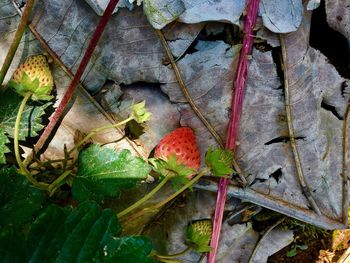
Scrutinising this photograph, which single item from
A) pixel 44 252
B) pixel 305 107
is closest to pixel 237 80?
pixel 305 107

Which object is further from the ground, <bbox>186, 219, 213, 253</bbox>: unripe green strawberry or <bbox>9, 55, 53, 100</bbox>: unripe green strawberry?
<bbox>9, 55, 53, 100</bbox>: unripe green strawberry

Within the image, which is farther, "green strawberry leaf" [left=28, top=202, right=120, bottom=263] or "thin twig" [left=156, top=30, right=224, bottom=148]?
"thin twig" [left=156, top=30, right=224, bottom=148]

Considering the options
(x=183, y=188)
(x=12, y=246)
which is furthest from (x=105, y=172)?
(x=12, y=246)

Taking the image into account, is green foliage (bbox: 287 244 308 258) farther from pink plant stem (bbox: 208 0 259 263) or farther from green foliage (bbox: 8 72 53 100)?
green foliage (bbox: 8 72 53 100)

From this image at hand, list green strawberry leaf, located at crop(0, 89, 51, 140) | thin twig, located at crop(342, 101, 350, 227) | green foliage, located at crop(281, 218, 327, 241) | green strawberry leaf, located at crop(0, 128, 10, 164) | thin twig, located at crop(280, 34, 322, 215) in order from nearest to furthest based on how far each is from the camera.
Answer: green strawberry leaf, located at crop(0, 128, 10, 164)
green strawberry leaf, located at crop(0, 89, 51, 140)
thin twig, located at crop(280, 34, 322, 215)
thin twig, located at crop(342, 101, 350, 227)
green foliage, located at crop(281, 218, 327, 241)

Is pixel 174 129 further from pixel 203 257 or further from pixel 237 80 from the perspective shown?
pixel 203 257

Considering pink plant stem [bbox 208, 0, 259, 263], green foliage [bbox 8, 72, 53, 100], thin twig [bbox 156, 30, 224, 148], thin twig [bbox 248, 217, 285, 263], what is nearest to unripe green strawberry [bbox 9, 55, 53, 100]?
green foliage [bbox 8, 72, 53, 100]

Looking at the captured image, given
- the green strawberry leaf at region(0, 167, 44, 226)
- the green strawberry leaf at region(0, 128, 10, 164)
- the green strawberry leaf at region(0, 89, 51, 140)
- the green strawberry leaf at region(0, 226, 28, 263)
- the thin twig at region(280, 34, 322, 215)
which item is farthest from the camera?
the thin twig at region(280, 34, 322, 215)
